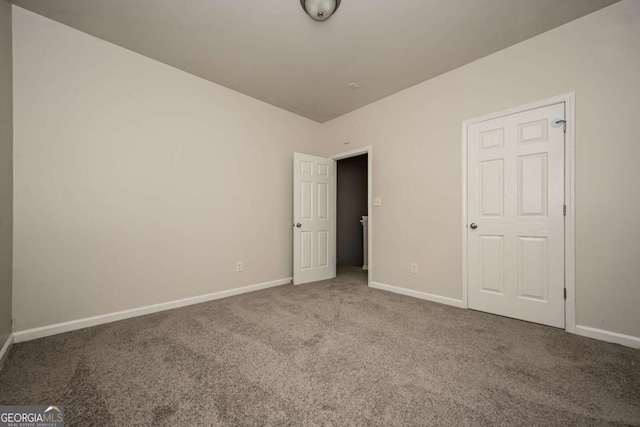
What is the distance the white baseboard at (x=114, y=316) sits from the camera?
2068 millimetres

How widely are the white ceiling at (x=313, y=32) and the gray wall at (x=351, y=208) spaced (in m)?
2.68

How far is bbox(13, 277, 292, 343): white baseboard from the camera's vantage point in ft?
6.78

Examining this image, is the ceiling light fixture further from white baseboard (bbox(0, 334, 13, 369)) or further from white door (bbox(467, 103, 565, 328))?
white baseboard (bbox(0, 334, 13, 369))

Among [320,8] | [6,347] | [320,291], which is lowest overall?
[320,291]

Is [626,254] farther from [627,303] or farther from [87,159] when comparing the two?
[87,159]

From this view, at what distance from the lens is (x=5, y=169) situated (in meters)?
1.90

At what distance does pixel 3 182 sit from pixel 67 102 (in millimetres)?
856

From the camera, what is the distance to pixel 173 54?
262 centimetres

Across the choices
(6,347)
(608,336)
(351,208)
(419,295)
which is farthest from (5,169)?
(351,208)

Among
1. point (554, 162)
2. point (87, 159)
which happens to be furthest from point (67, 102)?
point (554, 162)

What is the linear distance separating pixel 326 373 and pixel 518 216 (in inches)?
91.6

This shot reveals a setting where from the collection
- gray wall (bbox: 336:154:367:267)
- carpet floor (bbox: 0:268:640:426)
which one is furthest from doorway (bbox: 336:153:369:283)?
carpet floor (bbox: 0:268:640:426)

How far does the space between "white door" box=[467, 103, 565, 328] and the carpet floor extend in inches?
10.1

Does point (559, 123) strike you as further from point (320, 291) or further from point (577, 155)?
point (320, 291)
